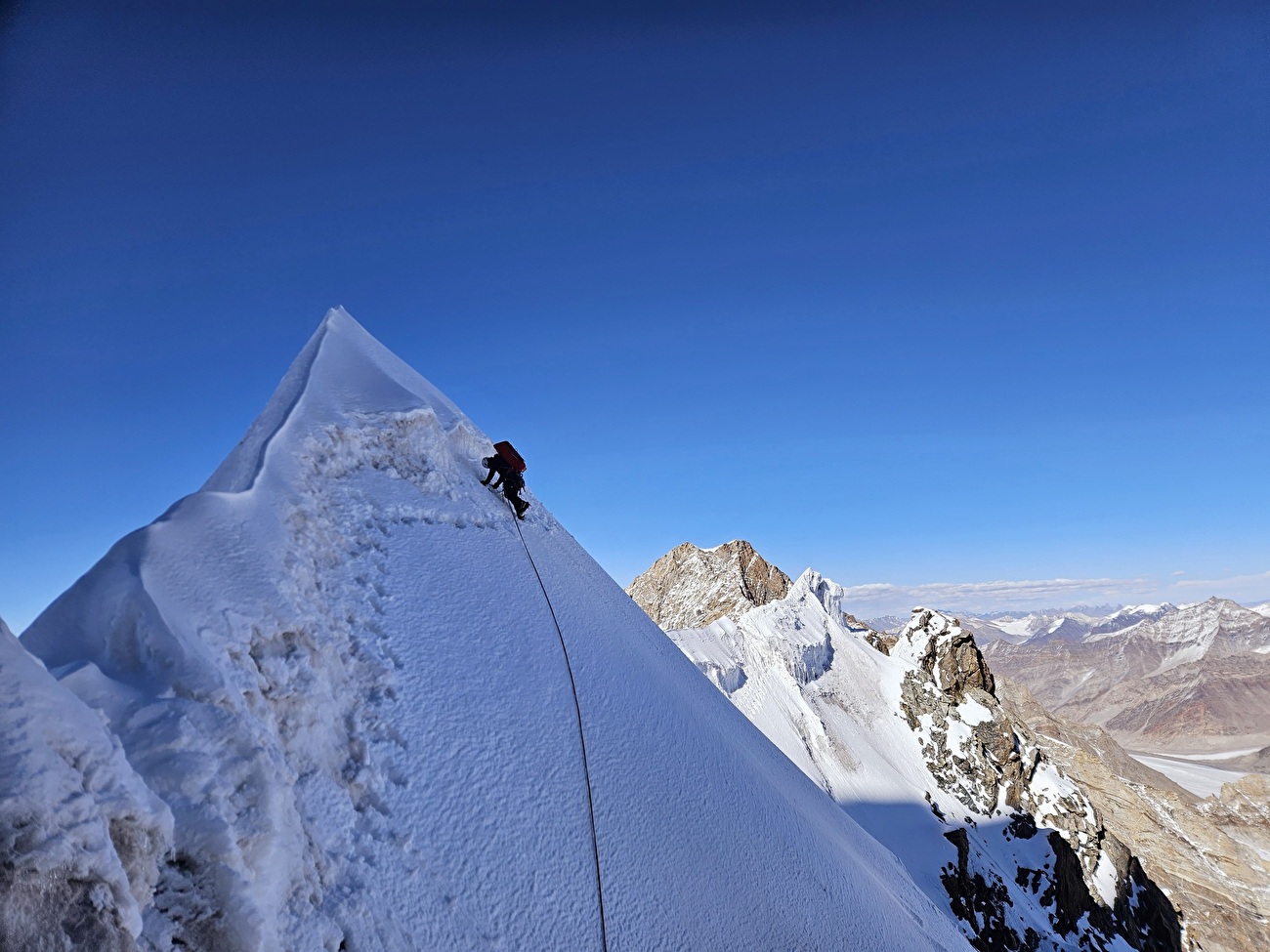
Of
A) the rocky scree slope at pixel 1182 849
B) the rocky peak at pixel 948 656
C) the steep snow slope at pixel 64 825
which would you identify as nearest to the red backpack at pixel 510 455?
the steep snow slope at pixel 64 825

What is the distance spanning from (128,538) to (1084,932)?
45898mm

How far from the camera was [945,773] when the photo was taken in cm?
4047

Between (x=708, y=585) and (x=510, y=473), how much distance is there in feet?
208

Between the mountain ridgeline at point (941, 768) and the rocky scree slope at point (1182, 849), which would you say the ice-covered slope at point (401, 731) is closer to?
the mountain ridgeline at point (941, 768)

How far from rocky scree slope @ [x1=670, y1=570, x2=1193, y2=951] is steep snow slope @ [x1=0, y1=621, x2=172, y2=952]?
114 ft

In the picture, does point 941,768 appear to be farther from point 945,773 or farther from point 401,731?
point 401,731

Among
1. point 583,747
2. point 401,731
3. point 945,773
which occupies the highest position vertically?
point 401,731

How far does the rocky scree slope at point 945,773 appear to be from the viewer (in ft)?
109

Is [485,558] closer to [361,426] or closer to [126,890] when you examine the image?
[361,426]

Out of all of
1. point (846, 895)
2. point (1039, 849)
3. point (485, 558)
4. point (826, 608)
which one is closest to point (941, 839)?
point (1039, 849)

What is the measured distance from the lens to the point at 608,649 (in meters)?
7.66

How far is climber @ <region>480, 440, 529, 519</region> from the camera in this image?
8.64m

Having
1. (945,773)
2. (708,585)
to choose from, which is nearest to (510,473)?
(945,773)

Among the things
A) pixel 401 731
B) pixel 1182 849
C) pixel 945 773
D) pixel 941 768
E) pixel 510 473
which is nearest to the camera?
pixel 401 731
